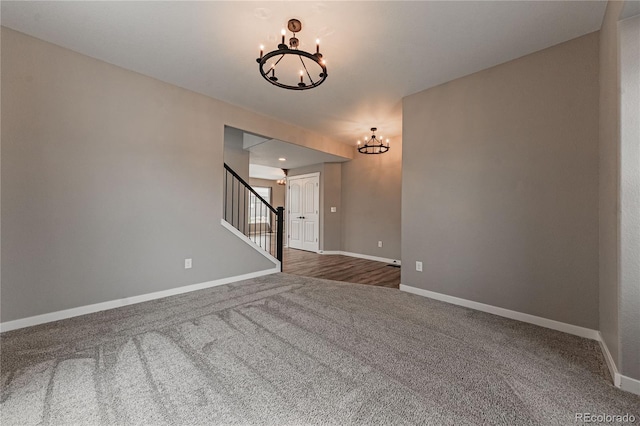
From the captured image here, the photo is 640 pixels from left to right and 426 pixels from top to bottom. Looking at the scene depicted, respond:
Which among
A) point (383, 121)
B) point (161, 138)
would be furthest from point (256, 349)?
point (383, 121)

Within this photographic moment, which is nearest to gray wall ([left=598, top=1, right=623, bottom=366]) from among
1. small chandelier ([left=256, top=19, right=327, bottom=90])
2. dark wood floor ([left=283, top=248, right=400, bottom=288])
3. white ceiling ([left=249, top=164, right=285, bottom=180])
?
small chandelier ([left=256, top=19, right=327, bottom=90])

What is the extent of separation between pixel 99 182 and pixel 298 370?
290cm

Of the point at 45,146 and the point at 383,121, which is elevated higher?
the point at 383,121

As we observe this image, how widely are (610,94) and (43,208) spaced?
5.00m

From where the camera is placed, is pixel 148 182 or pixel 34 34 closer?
pixel 34 34

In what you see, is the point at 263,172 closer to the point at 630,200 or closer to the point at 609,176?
Answer: the point at 609,176

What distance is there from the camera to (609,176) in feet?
6.28

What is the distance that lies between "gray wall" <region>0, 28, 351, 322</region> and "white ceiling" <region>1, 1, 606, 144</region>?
0.32 m

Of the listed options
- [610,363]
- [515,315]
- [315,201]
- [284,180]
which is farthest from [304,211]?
[610,363]

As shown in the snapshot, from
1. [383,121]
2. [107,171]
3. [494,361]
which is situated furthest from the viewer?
[383,121]

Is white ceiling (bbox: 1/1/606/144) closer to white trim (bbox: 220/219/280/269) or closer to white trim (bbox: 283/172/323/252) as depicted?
white trim (bbox: 220/219/280/269)

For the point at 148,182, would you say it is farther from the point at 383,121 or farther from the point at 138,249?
the point at 383,121

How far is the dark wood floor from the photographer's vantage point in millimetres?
4227

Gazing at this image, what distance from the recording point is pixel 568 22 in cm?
219
